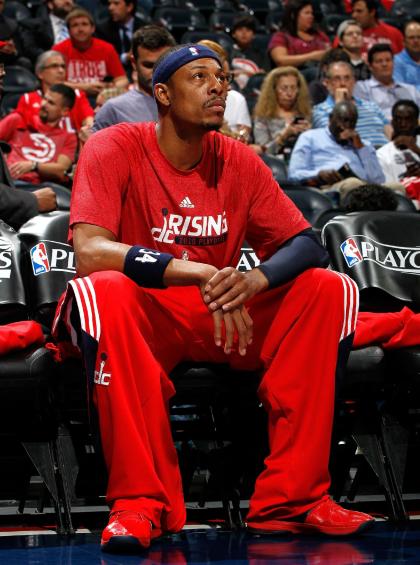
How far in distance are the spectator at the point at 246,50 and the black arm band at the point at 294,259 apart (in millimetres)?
6428

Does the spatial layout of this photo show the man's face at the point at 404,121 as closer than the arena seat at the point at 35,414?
No

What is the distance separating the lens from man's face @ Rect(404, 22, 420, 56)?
10.1 metres

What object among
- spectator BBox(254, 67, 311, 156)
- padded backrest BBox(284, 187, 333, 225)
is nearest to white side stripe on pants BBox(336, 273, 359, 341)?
padded backrest BBox(284, 187, 333, 225)

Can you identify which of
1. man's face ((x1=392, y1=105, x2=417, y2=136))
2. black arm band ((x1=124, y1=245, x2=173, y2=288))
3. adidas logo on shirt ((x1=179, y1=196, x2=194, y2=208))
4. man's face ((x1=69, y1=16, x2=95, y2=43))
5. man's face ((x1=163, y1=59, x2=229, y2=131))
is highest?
man's face ((x1=163, y1=59, x2=229, y2=131))

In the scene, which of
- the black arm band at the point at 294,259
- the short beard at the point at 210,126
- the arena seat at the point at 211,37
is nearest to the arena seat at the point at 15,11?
the arena seat at the point at 211,37

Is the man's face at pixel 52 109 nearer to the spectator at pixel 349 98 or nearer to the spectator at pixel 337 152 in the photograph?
the spectator at pixel 337 152

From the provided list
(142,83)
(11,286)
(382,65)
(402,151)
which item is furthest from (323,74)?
(11,286)

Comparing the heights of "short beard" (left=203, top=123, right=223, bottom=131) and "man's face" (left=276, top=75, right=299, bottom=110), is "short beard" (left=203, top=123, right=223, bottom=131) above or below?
above

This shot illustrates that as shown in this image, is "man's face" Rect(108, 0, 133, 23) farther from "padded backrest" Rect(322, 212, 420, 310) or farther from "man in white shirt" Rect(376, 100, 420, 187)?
"padded backrest" Rect(322, 212, 420, 310)

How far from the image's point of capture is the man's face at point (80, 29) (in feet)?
29.0

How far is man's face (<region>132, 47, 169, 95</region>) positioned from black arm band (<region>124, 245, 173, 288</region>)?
2.22 m

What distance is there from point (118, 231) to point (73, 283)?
0.35m

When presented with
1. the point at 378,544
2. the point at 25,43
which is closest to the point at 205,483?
the point at 378,544

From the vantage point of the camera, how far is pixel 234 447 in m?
3.62
